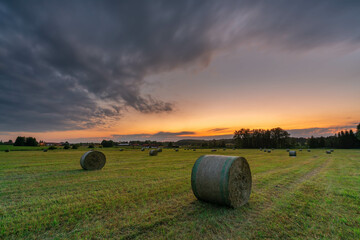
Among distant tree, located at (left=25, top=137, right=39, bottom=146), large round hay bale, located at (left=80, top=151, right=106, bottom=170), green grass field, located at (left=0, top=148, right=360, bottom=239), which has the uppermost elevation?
distant tree, located at (left=25, top=137, right=39, bottom=146)

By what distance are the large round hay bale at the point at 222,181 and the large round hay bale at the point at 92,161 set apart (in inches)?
467

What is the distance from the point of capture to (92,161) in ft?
48.8

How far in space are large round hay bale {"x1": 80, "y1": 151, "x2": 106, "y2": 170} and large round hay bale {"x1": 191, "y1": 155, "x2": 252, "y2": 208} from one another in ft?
38.9

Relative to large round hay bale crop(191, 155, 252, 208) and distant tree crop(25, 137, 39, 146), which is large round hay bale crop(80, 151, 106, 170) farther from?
distant tree crop(25, 137, 39, 146)

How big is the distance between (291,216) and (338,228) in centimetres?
103

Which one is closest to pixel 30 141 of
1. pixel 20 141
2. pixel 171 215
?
pixel 20 141

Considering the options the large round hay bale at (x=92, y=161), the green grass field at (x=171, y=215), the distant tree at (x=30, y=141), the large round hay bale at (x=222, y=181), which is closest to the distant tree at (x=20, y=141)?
the distant tree at (x=30, y=141)

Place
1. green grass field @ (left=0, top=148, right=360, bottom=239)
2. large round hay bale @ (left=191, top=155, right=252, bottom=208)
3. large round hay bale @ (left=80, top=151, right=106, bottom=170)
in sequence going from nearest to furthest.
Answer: green grass field @ (left=0, top=148, right=360, bottom=239)
large round hay bale @ (left=191, top=155, right=252, bottom=208)
large round hay bale @ (left=80, top=151, right=106, bottom=170)

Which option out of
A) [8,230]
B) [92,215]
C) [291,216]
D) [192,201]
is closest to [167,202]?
[192,201]

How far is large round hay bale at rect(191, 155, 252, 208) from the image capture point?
5.67 meters

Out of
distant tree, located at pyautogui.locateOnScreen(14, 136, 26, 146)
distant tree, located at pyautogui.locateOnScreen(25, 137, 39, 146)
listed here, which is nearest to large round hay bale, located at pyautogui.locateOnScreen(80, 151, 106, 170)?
distant tree, located at pyautogui.locateOnScreen(25, 137, 39, 146)

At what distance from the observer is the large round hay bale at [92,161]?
14.4m

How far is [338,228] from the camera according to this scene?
4.39m

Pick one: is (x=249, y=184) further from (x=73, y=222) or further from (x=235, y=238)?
(x=73, y=222)
